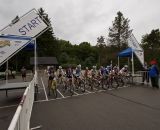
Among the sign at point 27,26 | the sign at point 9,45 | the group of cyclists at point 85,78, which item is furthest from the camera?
the group of cyclists at point 85,78

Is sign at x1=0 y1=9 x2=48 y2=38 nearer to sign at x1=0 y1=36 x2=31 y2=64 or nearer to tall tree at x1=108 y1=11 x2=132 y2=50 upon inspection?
sign at x1=0 y1=36 x2=31 y2=64

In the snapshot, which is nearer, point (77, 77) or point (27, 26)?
point (27, 26)

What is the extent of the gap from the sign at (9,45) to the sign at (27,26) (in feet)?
1.28

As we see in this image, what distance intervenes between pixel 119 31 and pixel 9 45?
78458 mm

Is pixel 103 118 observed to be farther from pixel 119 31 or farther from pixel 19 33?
pixel 119 31

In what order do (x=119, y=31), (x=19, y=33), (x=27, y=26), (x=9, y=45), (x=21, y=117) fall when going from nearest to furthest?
(x=21, y=117)
(x=9, y=45)
(x=19, y=33)
(x=27, y=26)
(x=119, y=31)

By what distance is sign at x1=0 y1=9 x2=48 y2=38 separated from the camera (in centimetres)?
1397

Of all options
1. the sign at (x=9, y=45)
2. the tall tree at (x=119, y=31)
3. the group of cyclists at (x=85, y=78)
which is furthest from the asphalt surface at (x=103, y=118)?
the tall tree at (x=119, y=31)

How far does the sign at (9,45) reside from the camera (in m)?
13.0

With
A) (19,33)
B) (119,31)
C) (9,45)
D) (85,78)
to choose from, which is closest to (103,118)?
(9,45)

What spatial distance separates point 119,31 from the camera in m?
89.6

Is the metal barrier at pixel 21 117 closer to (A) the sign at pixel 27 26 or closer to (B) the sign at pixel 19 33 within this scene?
(B) the sign at pixel 19 33

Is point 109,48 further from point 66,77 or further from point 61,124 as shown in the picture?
point 61,124

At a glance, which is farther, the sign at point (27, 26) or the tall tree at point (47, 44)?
the tall tree at point (47, 44)
